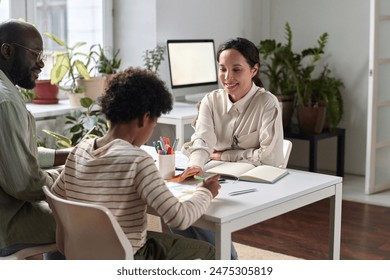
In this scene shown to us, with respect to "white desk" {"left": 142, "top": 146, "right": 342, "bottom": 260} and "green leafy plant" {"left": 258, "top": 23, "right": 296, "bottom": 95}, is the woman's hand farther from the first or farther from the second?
"green leafy plant" {"left": 258, "top": 23, "right": 296, "bottom": 95}

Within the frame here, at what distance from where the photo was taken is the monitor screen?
4605 mm

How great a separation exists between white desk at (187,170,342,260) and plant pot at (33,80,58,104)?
2258mm

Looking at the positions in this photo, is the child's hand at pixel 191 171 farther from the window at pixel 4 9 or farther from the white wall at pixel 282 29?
the white wall at pixel 282 29

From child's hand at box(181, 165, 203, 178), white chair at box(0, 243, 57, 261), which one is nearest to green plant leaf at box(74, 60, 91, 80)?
child's hand at box(181, 165, 203, 178)

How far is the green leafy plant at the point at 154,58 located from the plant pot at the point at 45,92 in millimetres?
687

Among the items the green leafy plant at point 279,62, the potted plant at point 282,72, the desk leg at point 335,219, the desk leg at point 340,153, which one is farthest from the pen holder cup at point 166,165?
the desk leg at point 340,153

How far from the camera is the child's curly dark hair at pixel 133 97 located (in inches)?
73.6

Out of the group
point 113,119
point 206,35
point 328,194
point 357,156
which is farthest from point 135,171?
point 357,156

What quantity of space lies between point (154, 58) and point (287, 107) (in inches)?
47.3

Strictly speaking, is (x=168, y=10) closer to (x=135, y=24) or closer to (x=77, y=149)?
(x=135, y=24)

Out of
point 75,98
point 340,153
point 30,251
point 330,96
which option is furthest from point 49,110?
point 340,153

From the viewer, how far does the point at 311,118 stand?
5.00 m
